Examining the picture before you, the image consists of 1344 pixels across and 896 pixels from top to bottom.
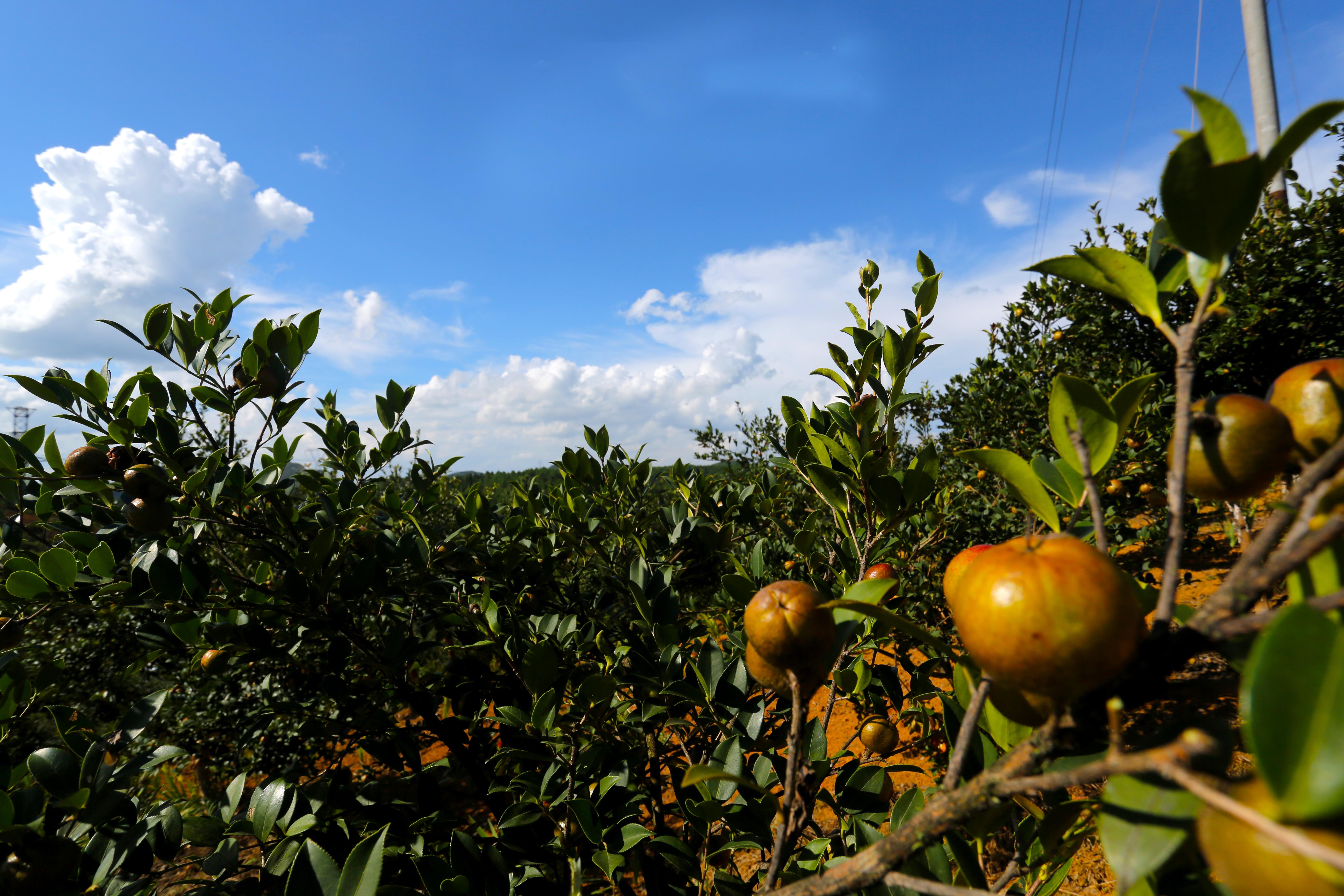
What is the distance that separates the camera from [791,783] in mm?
646

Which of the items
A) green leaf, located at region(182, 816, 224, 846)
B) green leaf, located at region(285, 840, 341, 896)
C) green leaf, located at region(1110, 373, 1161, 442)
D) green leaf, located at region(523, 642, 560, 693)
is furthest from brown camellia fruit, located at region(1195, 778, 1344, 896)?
green leaf, located at region(182, 816, 224, 846)

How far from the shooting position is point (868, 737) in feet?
5.44

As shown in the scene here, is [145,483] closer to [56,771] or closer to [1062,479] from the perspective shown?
[56,771]

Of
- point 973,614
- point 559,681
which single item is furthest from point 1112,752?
point 559,681

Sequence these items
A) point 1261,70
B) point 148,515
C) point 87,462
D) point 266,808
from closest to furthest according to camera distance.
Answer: point 266,808 < point 148,515 < point 87,462 < point 1261,70

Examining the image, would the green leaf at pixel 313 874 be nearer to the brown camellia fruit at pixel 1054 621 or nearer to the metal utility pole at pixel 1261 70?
the brown camellia fruit at pixel 1054 621

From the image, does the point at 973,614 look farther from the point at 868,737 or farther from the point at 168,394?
the point at 168,394

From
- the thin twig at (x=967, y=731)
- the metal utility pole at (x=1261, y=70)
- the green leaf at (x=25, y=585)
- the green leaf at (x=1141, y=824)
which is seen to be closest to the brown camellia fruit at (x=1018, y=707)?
the thin twig at (x=967, y=731)

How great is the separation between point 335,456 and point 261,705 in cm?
209

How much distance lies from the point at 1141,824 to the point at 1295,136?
21.8 inches

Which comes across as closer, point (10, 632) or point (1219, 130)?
point (1219, 130)

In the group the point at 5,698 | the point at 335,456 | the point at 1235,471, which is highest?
the point at 335,456

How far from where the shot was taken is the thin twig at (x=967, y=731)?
1.74 feet

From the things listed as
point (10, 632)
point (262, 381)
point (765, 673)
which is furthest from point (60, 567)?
point (765, 673)
